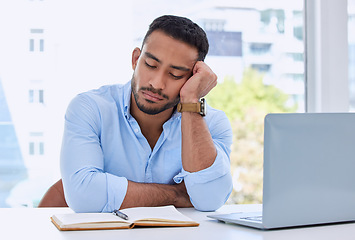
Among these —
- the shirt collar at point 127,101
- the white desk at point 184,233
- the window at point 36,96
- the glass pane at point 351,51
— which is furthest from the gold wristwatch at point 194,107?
the glass pane at point 351,51

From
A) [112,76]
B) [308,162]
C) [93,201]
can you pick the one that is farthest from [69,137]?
[112,76]

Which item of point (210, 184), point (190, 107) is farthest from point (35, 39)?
point (210, 184)

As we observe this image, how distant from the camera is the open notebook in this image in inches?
47.4

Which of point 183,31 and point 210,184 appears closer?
point 210,184

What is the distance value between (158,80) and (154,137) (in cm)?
32

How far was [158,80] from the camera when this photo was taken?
184 cm

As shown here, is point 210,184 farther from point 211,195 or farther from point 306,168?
point 306,168

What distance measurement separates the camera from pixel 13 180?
3197 mm

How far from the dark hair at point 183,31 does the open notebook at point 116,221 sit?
887mm

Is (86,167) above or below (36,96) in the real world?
below

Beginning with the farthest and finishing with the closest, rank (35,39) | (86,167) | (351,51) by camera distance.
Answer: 1. (351,51)
2. (35,39)
3. (86,167)

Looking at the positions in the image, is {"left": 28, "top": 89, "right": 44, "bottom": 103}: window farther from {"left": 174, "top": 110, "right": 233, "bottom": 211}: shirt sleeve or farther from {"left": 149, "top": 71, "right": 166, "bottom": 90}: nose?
{"left": 174, "top": 110, "right": 233, "bottom": 211}: shirt sleeve

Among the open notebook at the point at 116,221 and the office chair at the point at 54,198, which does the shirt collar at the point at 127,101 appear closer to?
the office chair at the point at 54,198

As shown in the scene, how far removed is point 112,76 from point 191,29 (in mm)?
1373
